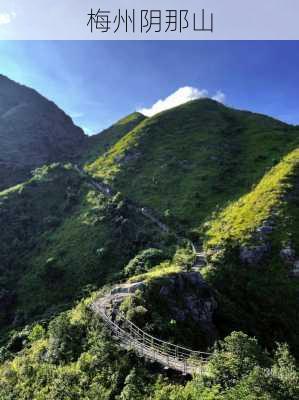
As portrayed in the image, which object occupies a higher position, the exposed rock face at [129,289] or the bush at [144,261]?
the exposed rock face at [129,289]

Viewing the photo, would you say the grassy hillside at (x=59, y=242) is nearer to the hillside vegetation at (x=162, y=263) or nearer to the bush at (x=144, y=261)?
the hillside vegetation at (x=162, y=263)

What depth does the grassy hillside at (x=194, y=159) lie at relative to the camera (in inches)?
3895

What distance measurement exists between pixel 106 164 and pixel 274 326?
101 metres

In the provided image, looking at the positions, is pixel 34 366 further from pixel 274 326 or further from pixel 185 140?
pixel 185 140

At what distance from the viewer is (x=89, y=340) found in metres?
32.1

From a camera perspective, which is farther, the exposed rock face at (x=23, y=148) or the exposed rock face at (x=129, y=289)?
the exposed rock face at (x=23, y=148)

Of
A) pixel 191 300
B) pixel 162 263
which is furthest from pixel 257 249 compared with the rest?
pixel 191 300

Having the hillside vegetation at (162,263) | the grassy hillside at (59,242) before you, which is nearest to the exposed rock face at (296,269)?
the hillside vegetation at (162,263)

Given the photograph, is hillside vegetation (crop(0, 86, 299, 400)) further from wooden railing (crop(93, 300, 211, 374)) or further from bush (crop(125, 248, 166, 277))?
wooden railing (crop(93, 300, 211, 374))

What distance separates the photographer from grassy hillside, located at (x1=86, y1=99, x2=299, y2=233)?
98.9 meters

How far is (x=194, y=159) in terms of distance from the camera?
126188 millimetres

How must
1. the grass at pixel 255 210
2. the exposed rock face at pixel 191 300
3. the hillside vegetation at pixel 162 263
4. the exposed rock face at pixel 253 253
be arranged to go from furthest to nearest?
1. the grass at pixel 255 210
2. the exposed rock face at pixel 253 253
3. the exposed rock face at pixel 191 300
4. the hillside vegetation at pixel 162 263

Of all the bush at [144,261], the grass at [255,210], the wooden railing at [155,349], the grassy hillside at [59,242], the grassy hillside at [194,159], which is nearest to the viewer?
the wooden railing at [155,349]

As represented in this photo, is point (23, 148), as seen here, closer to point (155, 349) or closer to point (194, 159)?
point (194, 159)
